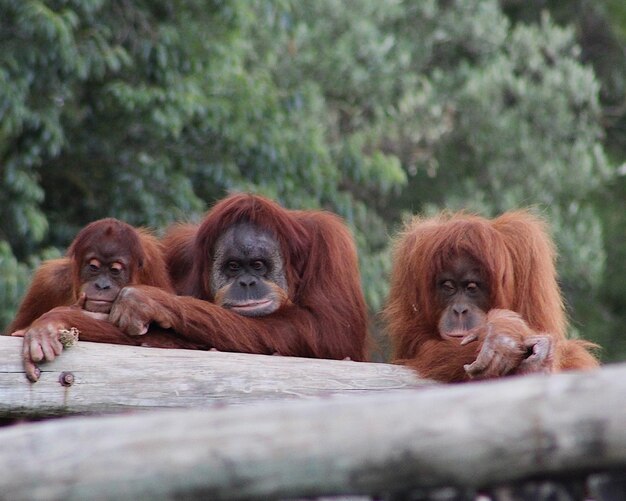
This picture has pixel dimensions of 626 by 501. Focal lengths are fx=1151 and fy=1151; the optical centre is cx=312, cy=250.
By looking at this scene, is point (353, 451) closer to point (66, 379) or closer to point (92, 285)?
point (66, 379)

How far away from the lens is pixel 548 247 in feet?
15.8

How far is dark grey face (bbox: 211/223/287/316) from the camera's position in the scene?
15.8 ft

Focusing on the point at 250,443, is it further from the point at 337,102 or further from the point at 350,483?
the point at 337,102

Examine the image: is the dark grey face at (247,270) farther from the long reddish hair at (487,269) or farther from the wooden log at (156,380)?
the wooden log at (156,380)

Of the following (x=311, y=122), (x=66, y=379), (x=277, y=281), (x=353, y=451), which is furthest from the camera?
(x=311, y=122)

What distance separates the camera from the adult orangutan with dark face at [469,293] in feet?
13.6

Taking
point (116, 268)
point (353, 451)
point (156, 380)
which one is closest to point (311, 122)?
point (116, 268)

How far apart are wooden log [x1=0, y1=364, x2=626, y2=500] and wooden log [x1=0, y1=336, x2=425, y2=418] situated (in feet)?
6.32

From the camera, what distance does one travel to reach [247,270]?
4.92m

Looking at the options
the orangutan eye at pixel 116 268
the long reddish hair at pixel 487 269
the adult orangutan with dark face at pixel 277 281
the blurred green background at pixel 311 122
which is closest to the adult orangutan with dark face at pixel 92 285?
the orangutan eye at pixel 116 268

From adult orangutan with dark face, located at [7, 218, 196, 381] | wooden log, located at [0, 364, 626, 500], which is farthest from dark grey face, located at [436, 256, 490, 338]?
wooden log, located at [0, 364, 626, 500]

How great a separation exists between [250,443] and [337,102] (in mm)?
9126

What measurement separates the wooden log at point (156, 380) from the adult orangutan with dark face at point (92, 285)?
0.09 metres

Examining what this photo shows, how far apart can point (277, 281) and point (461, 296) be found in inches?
33.2
